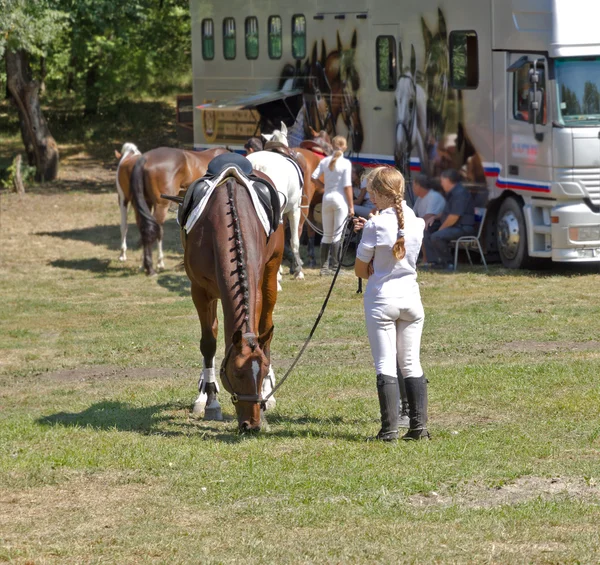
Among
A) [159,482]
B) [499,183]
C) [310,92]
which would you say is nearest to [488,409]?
[159,482]

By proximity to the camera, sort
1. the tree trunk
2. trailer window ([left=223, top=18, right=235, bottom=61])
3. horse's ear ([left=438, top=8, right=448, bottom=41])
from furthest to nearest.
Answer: the tree trunk
trailer window ([left=223, top=18, right=235, bottom=61])
horse's ear ([left=438, top=8, right=448, bottom=41])

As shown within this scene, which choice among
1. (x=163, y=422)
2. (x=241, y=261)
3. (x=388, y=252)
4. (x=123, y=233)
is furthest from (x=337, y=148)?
(x=388, y=252)

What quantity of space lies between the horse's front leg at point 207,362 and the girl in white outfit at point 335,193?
8.22 m

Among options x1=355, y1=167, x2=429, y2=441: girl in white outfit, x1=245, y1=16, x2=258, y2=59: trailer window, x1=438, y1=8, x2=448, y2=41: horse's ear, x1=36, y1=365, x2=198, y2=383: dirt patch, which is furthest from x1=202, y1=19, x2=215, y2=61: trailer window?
x1=355, y1=167, x2=429, y2=441: girl in white outfit

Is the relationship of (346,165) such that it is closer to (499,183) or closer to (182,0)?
(499,183)

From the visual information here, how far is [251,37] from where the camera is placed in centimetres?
2302

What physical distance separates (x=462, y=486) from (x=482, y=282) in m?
9.80

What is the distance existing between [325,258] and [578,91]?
14.7 feet

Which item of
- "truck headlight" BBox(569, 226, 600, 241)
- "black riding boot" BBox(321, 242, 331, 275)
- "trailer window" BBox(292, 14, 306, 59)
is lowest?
"black riding boot" BBox(321, 242, 331, 275)

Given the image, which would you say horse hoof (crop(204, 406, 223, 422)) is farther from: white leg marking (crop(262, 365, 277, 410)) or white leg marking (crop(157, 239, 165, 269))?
white leg marking (crop(157, 239, 165, 269))

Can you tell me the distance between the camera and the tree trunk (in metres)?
31.6

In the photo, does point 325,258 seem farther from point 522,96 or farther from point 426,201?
point 522,96

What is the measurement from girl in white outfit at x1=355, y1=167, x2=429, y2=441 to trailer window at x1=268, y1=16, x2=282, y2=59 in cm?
1508

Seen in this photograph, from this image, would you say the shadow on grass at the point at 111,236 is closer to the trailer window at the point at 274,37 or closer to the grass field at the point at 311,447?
the trailer window at the point at 274,37
